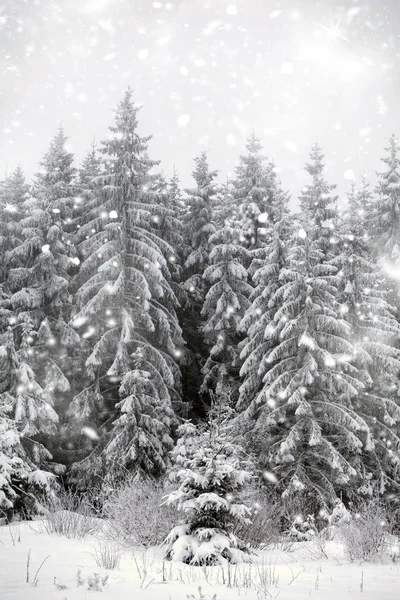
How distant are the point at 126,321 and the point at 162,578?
533 inches

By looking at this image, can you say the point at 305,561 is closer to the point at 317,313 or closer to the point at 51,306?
the point at 317,313

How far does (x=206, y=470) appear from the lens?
8633mm

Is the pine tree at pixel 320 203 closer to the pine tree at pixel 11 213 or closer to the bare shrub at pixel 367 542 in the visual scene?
the bare shrub at pixel 367 542

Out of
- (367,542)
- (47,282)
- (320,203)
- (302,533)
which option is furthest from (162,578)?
(320,203)

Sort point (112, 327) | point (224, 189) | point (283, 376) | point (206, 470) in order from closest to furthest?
point (206, 470)
point (283, 376)
point (112, 327)
point (224, 189)

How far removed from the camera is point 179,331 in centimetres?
→ 2209

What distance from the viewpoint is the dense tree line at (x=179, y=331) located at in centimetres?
1762

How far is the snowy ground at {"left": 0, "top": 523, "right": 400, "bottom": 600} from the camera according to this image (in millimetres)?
5367

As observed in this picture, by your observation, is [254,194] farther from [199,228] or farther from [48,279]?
[48,279]

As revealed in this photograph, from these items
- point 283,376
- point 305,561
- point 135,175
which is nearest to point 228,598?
point 305,561

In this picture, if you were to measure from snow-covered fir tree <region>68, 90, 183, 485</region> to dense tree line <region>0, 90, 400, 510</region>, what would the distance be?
8 cm

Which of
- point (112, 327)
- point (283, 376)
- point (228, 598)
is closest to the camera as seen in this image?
point (228, 598)

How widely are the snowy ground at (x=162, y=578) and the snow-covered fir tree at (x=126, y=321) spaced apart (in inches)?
373

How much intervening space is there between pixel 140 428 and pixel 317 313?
8699 millimetres
